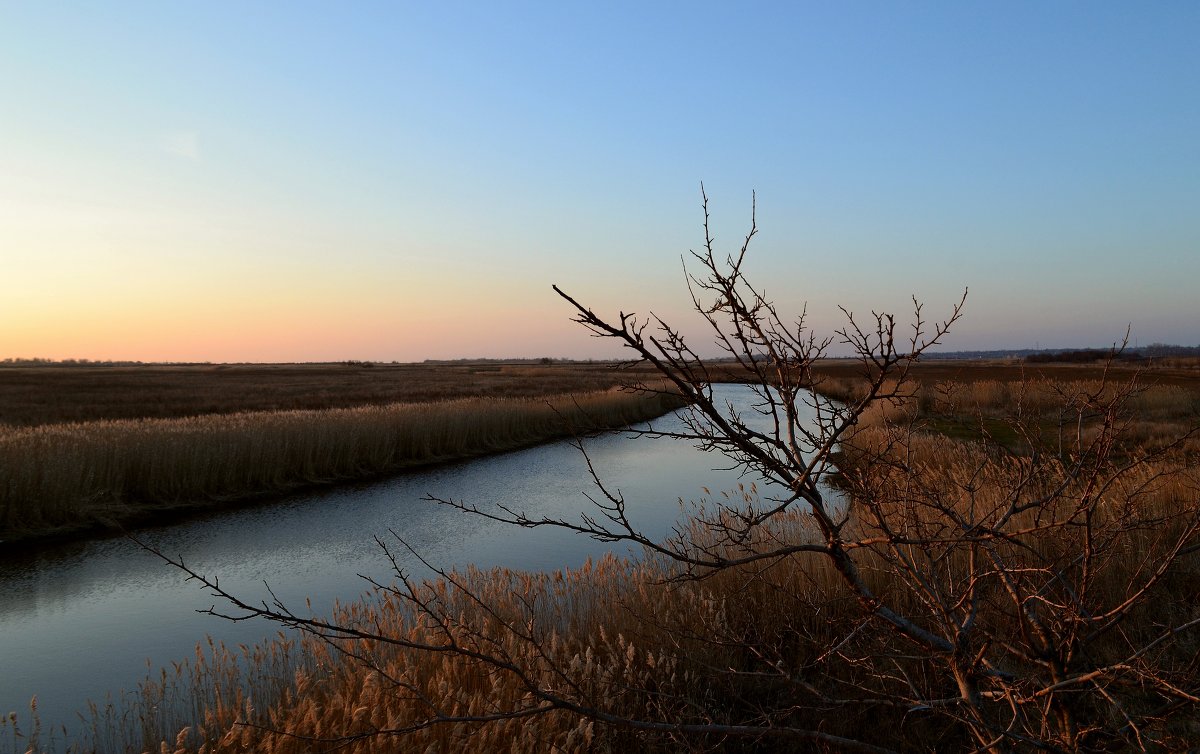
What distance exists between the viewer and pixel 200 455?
521 inches

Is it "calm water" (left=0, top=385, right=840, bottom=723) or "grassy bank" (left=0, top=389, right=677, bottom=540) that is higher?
"grassy bank" (left=0, top=389, right=677, bottom=540)

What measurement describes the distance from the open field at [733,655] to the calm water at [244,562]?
1361 millimetres

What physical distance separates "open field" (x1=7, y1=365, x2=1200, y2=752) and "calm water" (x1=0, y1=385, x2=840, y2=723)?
1.36 metres

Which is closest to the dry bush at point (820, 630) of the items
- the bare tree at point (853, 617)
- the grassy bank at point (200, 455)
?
the bare tree at point (853, 617)

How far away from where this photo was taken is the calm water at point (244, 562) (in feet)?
21.4

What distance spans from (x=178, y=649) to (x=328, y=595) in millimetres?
1707

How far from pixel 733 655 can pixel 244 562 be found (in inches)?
292

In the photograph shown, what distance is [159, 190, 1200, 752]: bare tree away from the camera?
7.27 feet

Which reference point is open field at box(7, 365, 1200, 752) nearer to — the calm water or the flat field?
the calm water

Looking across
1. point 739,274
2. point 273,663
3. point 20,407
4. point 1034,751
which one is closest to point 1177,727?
point 1034,751

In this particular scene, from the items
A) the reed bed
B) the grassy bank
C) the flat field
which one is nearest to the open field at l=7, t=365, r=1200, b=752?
the reed bed

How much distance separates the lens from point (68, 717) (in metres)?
5.25

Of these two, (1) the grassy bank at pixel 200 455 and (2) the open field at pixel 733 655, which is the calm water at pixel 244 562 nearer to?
(1) the grassy bank at pixel 200 455

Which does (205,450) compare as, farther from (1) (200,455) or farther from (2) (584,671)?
(2) (584,671)
